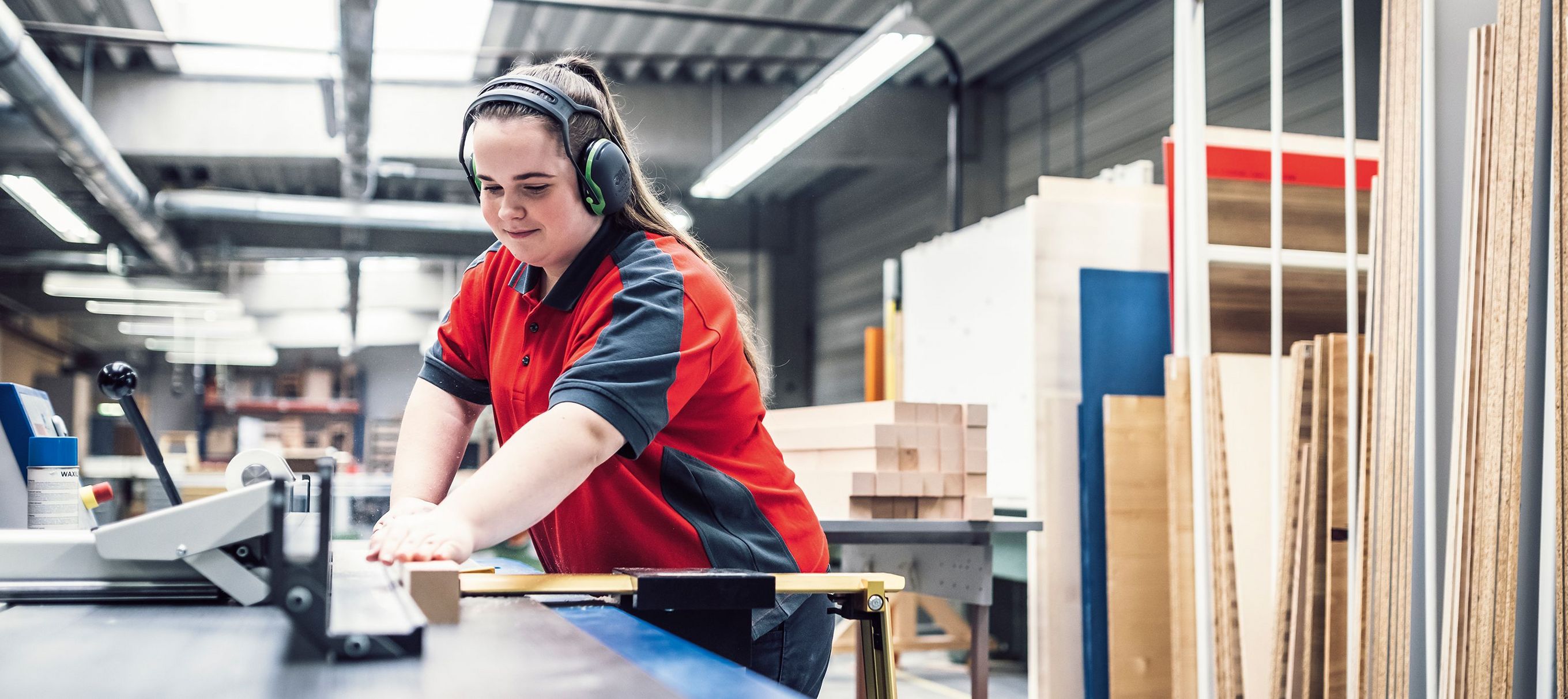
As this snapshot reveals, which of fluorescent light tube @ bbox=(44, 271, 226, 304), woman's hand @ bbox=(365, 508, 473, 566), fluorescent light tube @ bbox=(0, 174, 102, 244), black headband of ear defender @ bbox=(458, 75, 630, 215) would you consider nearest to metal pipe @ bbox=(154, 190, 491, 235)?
fluorescent light tube @ bbox=(0, 174, 102, 244)

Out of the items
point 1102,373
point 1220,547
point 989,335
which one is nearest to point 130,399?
point 1220,547

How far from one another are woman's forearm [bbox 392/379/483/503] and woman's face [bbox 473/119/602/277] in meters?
0.30

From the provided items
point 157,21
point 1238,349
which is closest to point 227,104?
point 157,21

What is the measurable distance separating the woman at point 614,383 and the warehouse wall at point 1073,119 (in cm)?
271

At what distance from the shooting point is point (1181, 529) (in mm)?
2965

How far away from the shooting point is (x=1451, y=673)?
184 centimetres

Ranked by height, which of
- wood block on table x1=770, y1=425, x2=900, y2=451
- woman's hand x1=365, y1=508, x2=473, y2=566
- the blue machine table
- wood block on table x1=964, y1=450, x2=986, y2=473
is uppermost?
woman's hand x1=365, y1=508, x2=473, y2=566

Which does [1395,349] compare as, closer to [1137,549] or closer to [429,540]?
[1137,549]

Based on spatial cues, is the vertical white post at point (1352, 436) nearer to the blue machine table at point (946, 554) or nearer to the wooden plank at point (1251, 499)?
the wooden plank at point (1251, 499)

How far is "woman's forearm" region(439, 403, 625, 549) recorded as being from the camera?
1011 millimetres

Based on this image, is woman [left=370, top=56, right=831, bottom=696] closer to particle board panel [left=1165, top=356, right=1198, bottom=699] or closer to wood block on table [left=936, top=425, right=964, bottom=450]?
wood block on table [left=936, top=425, right=964, bottom=450]

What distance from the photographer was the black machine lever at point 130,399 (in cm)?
143

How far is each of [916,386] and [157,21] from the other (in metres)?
5.38

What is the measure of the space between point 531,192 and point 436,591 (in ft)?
1.64
